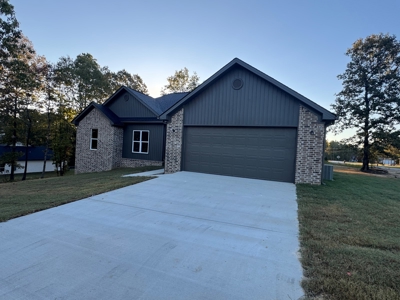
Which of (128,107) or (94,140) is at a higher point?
(128,107)

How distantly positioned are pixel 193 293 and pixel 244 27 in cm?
1260

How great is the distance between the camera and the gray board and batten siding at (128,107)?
15258 millimetres

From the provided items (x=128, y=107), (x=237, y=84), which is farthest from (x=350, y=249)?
(x=128, y=107)

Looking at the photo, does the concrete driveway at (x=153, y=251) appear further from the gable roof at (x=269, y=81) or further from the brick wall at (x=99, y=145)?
the brick wall at (x=99, y=145)

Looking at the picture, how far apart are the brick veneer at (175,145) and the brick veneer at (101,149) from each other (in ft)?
12.1

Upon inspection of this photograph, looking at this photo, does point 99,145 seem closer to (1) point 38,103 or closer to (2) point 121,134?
(2) point 121,134

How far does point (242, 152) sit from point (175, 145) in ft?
11.3

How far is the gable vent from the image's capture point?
384 inches

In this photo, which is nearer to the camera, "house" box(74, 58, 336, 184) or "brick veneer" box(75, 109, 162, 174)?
"house" box(74, 58, 336, 184)

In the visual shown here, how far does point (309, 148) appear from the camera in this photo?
8625 millimetres

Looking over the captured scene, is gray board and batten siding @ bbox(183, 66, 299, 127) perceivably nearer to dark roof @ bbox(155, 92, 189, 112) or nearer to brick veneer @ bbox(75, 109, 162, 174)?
brick veneer @ bbox(75, 109, 162, 174)

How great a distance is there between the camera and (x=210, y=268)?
2.93 meters

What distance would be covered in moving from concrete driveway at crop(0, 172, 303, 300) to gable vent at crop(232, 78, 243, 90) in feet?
18.6

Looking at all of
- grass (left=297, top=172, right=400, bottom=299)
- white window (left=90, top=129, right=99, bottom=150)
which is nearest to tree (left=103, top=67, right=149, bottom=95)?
white window (left=90, top=129, right=99, bottom=150)
